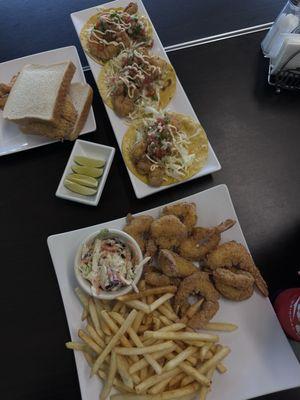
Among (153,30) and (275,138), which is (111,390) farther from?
(153,30)

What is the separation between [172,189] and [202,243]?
41cm

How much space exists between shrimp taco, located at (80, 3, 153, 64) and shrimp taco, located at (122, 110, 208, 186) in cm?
60

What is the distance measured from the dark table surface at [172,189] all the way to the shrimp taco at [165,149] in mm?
108

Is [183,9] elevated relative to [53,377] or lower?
elevated

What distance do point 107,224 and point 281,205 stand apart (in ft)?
3.25

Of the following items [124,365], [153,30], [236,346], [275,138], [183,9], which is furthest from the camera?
[183,9]

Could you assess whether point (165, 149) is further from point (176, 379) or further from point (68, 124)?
point (176, 379)

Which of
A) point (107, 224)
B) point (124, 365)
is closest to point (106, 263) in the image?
point (107, 224)

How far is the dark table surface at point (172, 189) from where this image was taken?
1.67 meters

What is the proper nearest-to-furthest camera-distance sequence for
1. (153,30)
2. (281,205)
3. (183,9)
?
(281,205)
(153,30)
(183,9)

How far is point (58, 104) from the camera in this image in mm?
1977

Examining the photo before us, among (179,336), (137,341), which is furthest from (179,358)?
(137,341)

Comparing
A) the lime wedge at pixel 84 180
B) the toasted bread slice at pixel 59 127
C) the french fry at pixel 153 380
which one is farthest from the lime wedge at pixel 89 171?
the french fry at pixel 153 380

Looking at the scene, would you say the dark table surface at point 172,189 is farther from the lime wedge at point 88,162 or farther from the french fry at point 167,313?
the french fry at point 167,313
